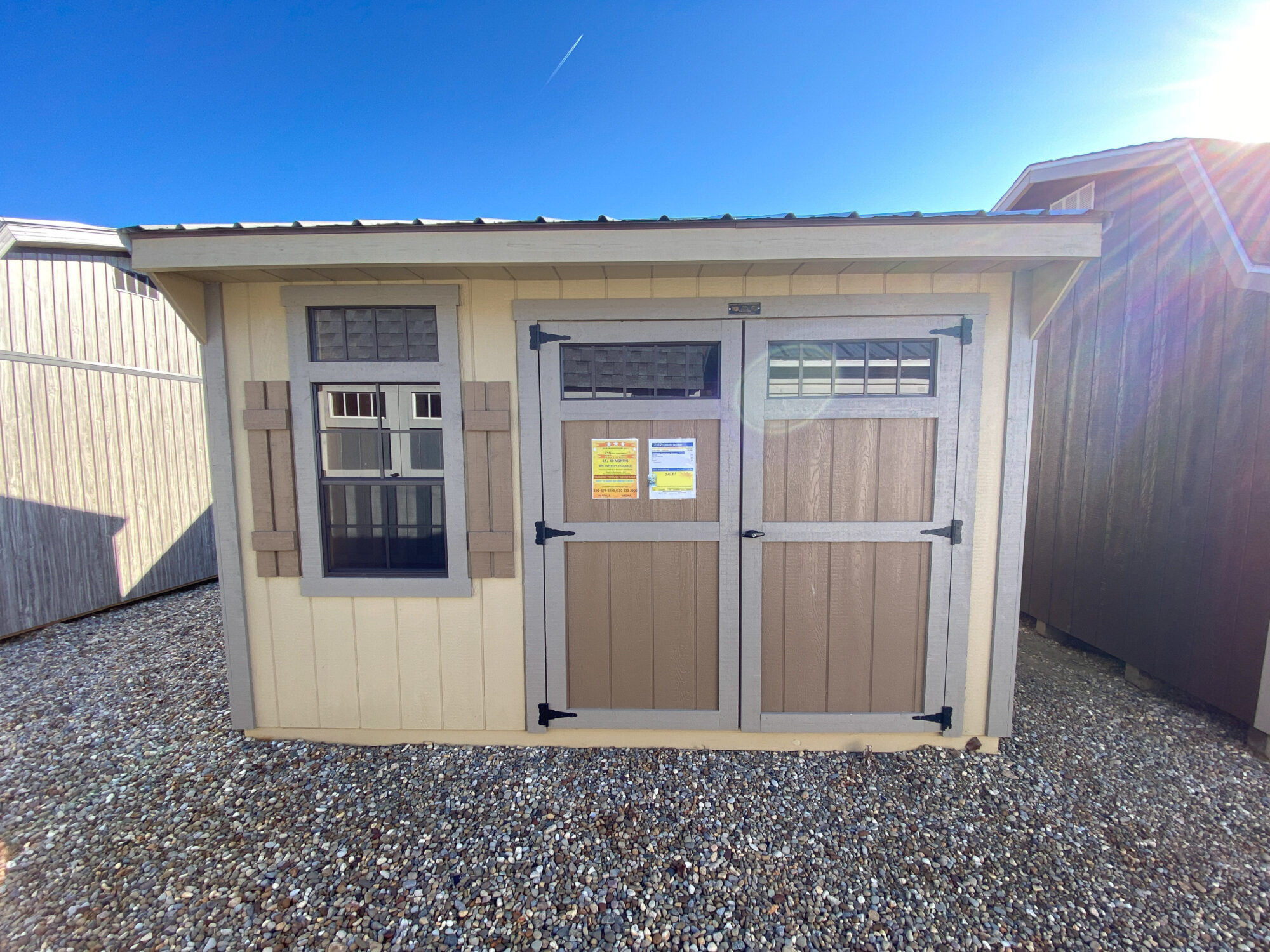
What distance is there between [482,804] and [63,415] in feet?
18.0

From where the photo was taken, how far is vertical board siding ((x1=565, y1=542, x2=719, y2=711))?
252cm

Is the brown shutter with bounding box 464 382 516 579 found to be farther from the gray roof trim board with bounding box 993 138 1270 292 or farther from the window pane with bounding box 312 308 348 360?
the gray roof trim board with bounding box 993 138 1270 292

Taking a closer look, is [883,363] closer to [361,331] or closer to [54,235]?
[361,331]

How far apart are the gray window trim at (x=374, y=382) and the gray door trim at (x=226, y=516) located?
1.13 ft

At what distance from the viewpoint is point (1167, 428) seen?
3.11 metres

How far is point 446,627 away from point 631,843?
53.8 inches

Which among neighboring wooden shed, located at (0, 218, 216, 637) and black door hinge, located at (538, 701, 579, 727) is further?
neighboring wooden shed, located at (0, 218, 216, 637)

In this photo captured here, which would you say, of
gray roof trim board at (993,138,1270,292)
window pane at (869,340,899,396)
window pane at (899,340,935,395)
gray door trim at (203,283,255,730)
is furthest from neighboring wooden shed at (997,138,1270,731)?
gray door trim at (203,283,255,730)

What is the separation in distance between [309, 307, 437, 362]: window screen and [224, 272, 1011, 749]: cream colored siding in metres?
0.17

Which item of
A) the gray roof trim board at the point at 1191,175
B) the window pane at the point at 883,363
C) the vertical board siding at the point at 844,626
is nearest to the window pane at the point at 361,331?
the vertical board siding at the point at 844,626

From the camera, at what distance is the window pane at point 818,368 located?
2.40m

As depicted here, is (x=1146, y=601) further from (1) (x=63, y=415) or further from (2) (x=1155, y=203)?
(1) (x=63, y=415)

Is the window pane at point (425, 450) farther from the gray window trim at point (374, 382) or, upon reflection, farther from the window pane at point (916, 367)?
the window pane at point (916, 367)

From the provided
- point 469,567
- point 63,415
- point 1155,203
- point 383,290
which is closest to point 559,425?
point 469,567
